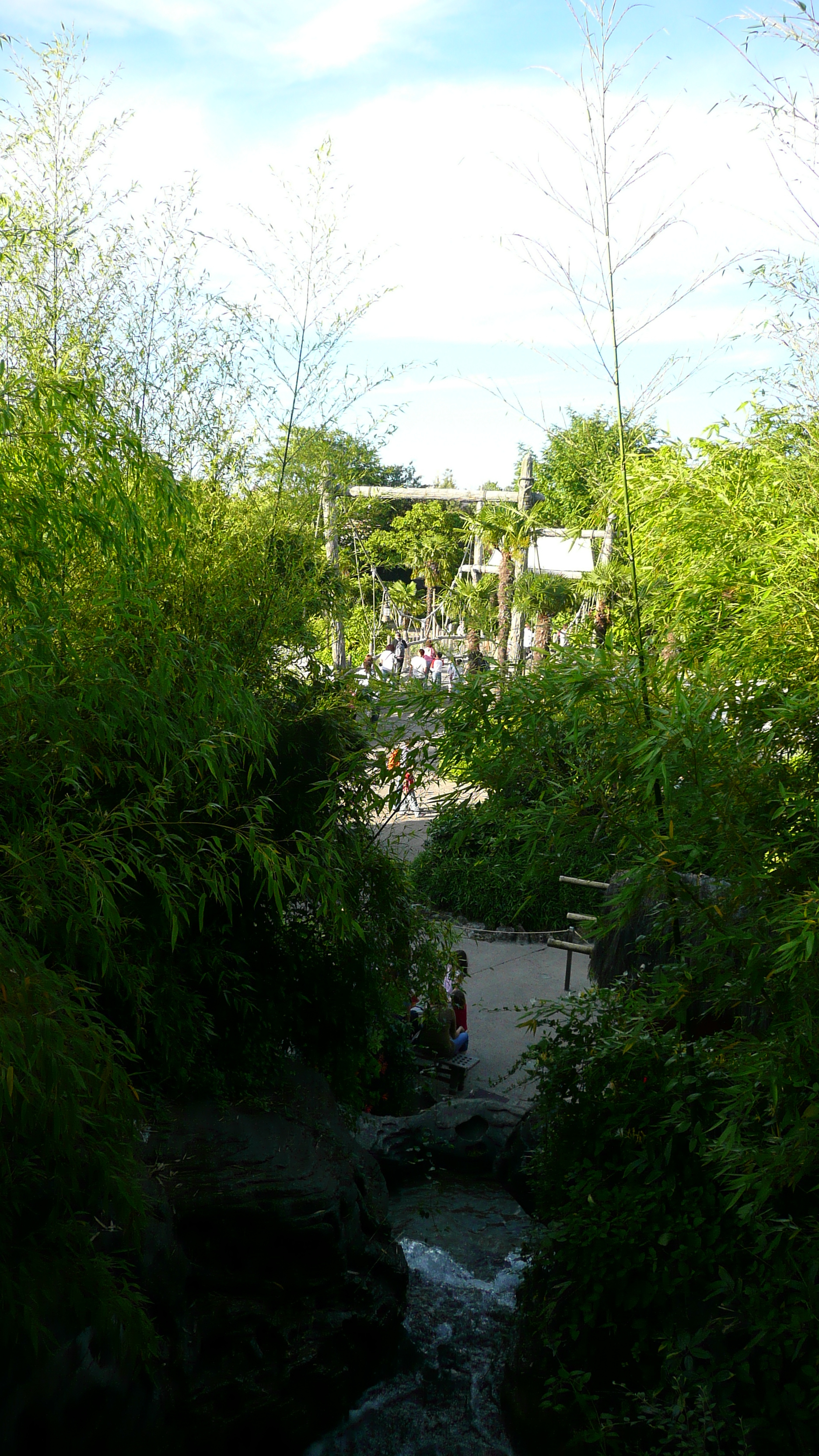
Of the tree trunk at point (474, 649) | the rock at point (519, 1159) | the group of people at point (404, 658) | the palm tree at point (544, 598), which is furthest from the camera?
the group of people at point (404, 658)

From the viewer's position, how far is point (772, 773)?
3.06 metres

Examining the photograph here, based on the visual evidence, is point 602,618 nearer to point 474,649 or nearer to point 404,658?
point 474,649

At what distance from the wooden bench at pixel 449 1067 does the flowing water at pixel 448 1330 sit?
0.80 metres

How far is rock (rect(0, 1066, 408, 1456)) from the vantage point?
3.35m

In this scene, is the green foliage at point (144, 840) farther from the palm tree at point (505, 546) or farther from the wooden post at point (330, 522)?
the palm tree at point (505, 546)

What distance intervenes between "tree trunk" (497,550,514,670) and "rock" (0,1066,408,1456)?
7.73 meters

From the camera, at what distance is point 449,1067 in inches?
259

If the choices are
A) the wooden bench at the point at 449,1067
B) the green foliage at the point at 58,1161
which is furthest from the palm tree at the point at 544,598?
the wooden bench at the point at 449,1067

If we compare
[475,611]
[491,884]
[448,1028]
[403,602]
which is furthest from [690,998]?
[403,602]

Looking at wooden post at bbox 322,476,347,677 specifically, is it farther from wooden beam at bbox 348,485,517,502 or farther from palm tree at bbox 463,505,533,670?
palm tree at bbox 463,505,533,670

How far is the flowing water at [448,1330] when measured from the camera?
3.92m

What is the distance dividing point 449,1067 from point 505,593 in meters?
6.60

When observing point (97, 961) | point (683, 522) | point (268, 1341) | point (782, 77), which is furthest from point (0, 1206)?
point (782, 77)

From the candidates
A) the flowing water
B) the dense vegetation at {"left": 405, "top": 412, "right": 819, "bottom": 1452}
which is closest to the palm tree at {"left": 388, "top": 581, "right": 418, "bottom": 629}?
the flowing water
